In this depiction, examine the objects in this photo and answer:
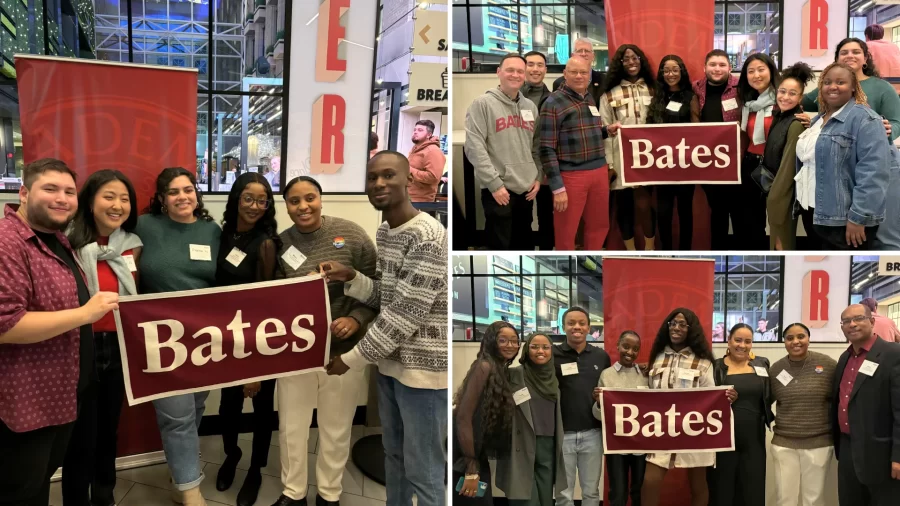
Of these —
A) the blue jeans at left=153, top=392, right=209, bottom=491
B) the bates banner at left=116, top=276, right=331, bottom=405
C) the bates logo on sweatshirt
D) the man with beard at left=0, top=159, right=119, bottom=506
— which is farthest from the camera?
the bates logo on sweatshirt

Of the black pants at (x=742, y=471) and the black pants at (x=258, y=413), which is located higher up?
the black pants at (x=258, y=413)

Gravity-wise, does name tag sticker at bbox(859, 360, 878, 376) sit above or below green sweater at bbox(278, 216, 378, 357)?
below

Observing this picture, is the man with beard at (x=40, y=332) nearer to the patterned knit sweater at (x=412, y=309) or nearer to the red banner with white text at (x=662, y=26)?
the patterned knit sweater at (x=412, y=309)

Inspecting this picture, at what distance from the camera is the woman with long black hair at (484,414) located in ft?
10.5

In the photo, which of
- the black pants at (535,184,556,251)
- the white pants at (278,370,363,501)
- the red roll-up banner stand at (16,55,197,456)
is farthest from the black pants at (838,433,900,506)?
the red roll-up banner stand at (16,55,197,456)

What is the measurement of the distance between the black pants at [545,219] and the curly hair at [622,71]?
683 mm

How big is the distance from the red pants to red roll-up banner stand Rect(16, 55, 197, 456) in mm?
2113

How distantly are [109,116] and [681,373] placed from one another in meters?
3.68

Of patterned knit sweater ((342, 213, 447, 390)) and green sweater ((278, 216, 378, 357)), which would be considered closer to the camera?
patterned knit sweater ((342, 213, 447, 390))

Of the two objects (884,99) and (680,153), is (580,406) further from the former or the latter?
(884,99)

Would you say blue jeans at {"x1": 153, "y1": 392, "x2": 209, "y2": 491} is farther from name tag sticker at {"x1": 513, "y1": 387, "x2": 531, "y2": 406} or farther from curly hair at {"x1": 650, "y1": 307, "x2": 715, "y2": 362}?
curly hair at {"x1": 650, "y1": 307, "x2": 715, "y2": 362}

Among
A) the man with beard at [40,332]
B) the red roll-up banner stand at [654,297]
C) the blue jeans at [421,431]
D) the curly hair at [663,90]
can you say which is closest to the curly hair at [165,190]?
the man with beard at [40,332]

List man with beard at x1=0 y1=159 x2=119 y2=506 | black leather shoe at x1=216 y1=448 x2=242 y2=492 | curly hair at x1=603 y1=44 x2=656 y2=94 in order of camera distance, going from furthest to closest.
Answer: black leather shoe at x1=216 y1=448 x2=242 y2=492
curly hair at x1=603 y1=44 x2=656 y2=94
man with beard at x1=0 y1=159 x2=119 y2=506

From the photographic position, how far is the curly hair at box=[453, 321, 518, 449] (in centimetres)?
333
